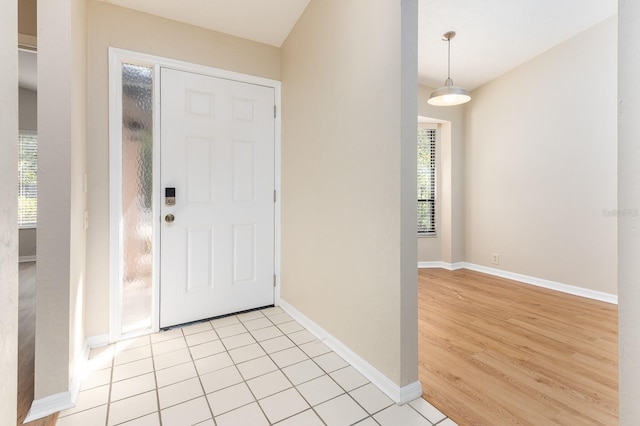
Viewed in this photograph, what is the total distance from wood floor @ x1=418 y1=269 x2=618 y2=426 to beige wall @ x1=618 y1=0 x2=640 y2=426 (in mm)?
840

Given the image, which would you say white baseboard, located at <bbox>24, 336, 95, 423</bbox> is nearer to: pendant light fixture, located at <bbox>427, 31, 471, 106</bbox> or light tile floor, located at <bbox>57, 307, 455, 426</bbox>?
light tile floor, located at <bbox>57, 307, 455, 426</bbox>

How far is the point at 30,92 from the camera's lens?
5047mm

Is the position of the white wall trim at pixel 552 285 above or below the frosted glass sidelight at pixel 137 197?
below

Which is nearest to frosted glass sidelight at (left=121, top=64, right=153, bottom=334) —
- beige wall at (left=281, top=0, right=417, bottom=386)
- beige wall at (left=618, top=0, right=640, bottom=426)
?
beige wall at (left=281, top=0, right=417, bottom=386)

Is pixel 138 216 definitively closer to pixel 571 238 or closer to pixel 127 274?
pixel 127 274

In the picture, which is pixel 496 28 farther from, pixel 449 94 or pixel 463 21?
pixel 449 94

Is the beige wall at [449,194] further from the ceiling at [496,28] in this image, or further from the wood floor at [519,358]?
the wood floor at [519,358]

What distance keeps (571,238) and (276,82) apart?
3701 millimetres

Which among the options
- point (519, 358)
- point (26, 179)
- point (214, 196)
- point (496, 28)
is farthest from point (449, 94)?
point (26, 179)

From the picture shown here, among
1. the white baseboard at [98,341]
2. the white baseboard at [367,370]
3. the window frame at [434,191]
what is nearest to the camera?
the white baseboard at [367,370]

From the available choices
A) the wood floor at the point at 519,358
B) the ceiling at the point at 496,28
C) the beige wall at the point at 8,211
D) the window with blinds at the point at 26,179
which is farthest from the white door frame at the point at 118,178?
the window with blinds at the point at 26,179

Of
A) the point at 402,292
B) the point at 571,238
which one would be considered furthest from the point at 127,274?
the point at 571,238

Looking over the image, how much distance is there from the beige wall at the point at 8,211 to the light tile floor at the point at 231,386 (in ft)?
2.98

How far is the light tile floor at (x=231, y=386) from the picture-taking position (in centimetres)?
142
